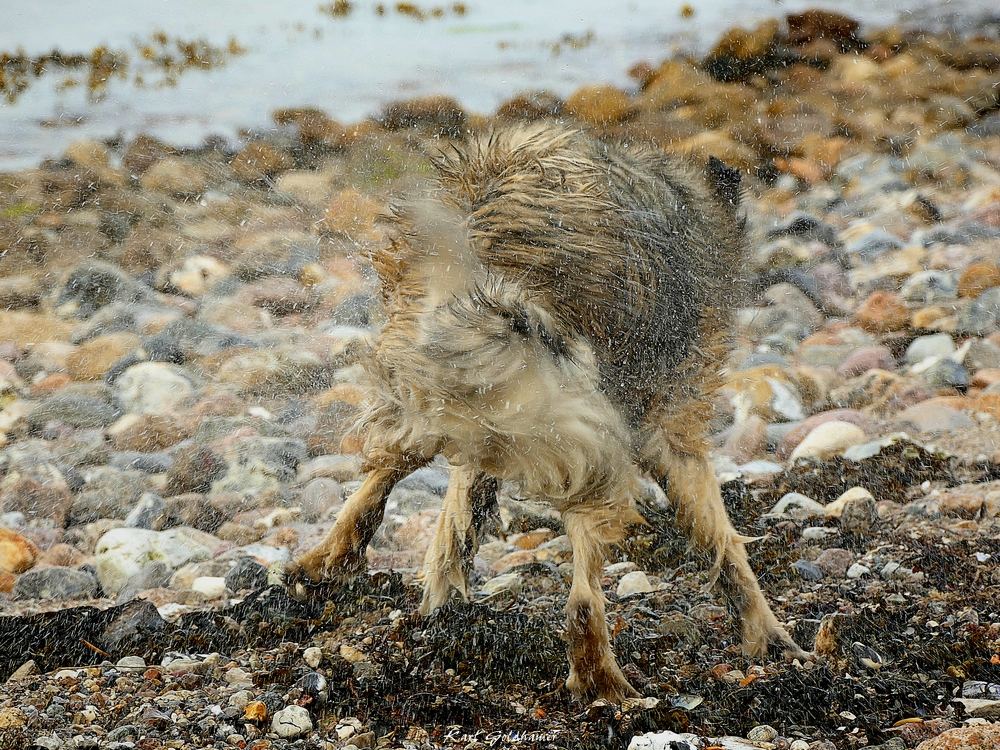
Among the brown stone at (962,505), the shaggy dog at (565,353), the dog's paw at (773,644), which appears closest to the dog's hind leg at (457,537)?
the shaggy dog at (565,353)

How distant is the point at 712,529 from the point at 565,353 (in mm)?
1227

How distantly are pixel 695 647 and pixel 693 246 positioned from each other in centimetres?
153

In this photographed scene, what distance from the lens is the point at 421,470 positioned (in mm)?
5145

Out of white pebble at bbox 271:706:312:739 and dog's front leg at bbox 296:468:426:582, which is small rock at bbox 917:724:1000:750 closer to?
white pebble at bbox 271:706:312:739

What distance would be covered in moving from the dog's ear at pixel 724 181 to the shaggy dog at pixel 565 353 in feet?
1.15

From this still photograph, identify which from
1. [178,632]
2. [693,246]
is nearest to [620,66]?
[693,246]

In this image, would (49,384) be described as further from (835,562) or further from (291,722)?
(835,562)

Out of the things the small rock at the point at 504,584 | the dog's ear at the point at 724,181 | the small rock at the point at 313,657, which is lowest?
the small rock at the point at 504,584

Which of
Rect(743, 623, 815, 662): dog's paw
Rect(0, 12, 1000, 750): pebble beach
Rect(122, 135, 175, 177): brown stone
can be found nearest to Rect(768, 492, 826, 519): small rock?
Rect(0, 12, 1000, 750): pebble beach

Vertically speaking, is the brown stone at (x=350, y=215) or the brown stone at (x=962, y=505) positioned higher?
the brown stone at (x=350, y=215)

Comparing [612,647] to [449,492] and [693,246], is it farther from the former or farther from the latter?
[693,246]

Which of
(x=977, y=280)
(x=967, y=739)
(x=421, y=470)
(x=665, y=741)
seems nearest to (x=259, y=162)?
(x=421, y=470)

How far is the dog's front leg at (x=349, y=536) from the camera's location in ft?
11.7

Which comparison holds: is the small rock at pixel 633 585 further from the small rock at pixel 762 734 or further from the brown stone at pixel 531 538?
the small rock at pixel 762 734
